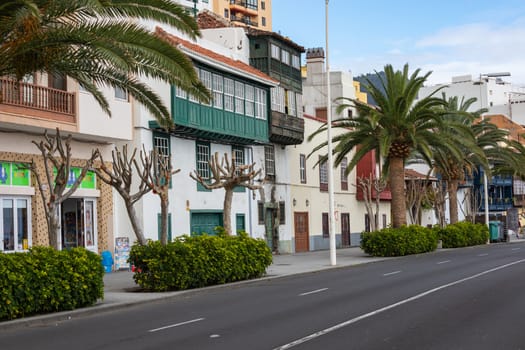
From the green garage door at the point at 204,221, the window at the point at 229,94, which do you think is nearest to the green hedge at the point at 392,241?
the green garage door at the point at 204,221

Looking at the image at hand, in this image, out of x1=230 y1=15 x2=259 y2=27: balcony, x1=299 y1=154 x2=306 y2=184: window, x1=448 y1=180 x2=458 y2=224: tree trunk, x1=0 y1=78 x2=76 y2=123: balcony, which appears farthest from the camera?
x1=230 y1=15 x2=259 y2=27: balcony

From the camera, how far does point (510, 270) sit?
85.3 feet

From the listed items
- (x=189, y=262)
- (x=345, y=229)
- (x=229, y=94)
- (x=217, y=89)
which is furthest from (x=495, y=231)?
(x=189, y=262)

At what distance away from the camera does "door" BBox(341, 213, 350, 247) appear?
5222 centimetres

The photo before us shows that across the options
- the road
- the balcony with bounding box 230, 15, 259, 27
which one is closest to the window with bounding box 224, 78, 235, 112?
the road

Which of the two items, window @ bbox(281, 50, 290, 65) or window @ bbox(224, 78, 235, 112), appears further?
window @ bbox(281, 50, 290, 65)

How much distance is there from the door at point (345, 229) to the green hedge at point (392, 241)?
12026mm

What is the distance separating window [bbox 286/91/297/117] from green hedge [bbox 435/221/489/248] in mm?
10761

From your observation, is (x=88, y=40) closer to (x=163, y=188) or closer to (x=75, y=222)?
(x=163, y=188)

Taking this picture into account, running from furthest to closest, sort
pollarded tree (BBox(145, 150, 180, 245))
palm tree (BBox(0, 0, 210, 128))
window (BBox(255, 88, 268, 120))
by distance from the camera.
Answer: window (BBox(255, 88, 268, 120)) → pollarded tree (BBox(145, 150, 180, 245)) → palm tree (BBox(0, 0, 210, 128))

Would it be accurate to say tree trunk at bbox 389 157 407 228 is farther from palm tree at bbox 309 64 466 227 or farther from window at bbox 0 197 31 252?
window at bbox 0 197 31 252

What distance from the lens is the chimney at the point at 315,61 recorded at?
59094 millimetres

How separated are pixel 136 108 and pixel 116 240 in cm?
521

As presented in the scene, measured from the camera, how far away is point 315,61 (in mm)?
59531
